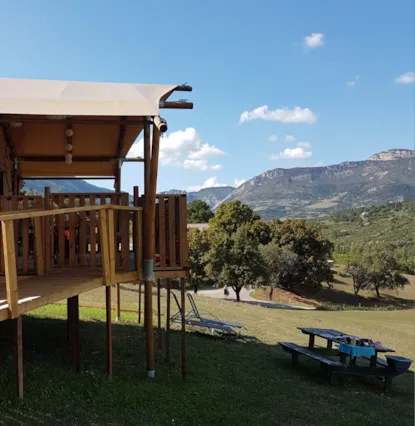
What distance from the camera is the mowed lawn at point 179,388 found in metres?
4.93

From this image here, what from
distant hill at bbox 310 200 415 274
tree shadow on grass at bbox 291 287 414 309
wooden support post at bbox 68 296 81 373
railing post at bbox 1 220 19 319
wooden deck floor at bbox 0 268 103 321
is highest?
railing post at bbox 1 220 19 319

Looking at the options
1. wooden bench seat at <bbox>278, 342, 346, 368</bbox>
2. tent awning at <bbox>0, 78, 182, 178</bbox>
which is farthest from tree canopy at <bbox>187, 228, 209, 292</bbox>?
wooden bench seat at <bbox>278, 342, 346, 368</bbox>

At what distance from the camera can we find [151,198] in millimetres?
6344

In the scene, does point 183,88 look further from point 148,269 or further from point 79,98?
point 148,269

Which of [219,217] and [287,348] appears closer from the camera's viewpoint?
[287,348]

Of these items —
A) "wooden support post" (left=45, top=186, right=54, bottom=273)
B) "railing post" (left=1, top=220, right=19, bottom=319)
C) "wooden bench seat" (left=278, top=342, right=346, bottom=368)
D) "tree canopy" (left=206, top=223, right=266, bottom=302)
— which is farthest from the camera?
"tree canopy" (left=206, top=223, right=266, bottom=302)

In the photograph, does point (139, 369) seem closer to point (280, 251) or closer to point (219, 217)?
point (280, 251)

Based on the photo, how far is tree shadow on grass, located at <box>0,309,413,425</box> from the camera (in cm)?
491

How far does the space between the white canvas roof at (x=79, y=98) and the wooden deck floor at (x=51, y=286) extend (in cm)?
208

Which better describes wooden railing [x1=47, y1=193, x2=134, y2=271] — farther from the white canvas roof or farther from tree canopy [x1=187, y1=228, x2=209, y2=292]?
tree canopy [x1=187, y1=228, x2=209, y2=292]

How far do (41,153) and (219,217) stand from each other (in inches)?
1737

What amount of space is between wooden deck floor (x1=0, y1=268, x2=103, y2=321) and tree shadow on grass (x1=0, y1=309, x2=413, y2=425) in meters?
1.07

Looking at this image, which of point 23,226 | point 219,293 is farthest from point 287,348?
point 219,293

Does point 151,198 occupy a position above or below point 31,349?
above
